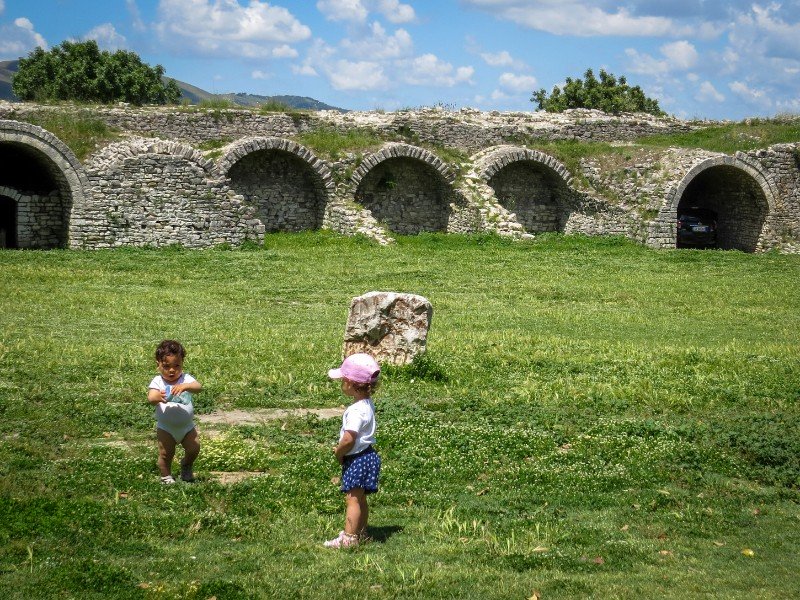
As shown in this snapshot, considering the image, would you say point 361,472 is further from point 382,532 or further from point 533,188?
point 533,188

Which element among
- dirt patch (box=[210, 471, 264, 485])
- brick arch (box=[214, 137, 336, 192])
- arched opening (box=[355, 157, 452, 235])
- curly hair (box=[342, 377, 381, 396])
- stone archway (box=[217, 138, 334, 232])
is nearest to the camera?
curly hair (box=[342, 377, 381, 396])

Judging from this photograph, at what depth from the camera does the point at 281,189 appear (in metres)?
29.3

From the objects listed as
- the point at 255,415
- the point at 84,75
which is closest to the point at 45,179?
the point at 255,415

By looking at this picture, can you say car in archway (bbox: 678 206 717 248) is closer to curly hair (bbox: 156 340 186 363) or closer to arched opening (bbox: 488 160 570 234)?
arched opening (bbox: 488 160 570 234)

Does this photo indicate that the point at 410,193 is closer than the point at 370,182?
No

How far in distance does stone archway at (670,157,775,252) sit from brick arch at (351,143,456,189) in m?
6.58

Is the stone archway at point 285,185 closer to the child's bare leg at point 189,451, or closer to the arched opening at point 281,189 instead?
the arched opening at point 281,189

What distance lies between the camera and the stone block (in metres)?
12.1

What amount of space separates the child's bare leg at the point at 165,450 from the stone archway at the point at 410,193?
73.0ft

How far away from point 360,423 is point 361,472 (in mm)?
310

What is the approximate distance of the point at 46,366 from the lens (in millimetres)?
11453

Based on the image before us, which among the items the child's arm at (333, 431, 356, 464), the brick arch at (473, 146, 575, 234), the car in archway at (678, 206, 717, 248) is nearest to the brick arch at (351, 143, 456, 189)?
the brick arch at (473, 146, 575, 234)

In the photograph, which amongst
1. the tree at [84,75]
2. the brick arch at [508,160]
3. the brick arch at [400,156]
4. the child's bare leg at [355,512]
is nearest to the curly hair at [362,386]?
the child's bare leg at [355,512]

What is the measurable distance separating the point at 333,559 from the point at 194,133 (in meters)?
23.6
